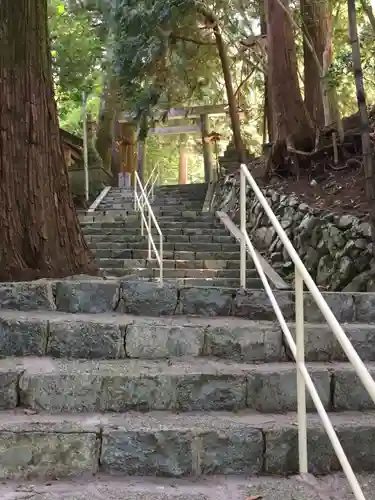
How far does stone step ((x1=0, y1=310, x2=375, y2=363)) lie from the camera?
2607 millimetres

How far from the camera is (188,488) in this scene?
1.94 meters

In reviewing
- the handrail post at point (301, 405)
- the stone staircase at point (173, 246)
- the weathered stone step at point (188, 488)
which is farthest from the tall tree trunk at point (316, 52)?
the weathered stone step at point (188, 488)

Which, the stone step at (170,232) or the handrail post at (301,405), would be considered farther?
the stone step at (170,232)

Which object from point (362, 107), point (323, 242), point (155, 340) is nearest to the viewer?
point (155, 340)

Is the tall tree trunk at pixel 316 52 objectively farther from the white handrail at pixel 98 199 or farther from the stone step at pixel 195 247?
the white handrail at pixel 98 199

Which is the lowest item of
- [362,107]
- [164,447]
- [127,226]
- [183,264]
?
[164,447]

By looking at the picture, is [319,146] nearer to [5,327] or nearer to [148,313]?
[148,313]

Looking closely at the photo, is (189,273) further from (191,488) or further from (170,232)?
(191,488)

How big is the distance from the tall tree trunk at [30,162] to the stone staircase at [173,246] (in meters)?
1.26

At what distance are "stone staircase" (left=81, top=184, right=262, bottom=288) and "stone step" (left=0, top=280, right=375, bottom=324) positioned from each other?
1383mm

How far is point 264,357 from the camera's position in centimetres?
264

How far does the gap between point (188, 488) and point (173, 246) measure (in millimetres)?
5537

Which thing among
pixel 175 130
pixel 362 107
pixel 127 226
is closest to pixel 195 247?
pixel 127 226

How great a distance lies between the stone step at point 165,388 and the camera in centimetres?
229
